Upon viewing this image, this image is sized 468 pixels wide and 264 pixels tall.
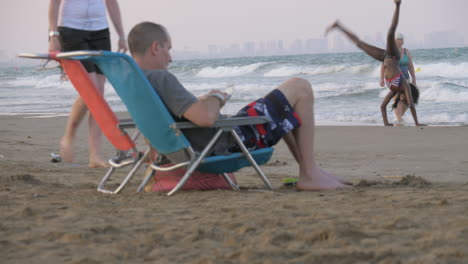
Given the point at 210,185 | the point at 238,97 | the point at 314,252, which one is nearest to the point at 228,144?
the point at 210,185

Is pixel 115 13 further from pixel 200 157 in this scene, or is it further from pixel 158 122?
pixel 200 157

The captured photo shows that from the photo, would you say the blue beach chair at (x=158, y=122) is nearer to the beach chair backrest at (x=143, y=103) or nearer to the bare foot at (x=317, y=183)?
the beach chair backrest at (x=143, y=103)

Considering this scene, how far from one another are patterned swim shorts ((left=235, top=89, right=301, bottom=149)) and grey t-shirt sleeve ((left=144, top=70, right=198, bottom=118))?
0.45m

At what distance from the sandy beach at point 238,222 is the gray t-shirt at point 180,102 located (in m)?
0.30

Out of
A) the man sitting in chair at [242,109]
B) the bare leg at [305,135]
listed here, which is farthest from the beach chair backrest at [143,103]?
the bare leg at [305,135]

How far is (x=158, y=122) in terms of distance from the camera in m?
3.46

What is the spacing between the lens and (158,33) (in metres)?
3.61

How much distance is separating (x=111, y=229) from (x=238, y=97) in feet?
51.5

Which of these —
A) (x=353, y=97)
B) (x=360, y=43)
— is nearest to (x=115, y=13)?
(x=360, y=43)

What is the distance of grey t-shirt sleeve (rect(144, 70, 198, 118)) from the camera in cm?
347

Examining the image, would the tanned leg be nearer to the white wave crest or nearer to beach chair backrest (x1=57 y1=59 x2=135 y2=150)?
beach chair backrest (x1=57 y1=59 x2=135 y2=150)

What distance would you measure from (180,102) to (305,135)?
86 cm

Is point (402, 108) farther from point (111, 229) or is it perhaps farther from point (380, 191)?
point (111, 229)

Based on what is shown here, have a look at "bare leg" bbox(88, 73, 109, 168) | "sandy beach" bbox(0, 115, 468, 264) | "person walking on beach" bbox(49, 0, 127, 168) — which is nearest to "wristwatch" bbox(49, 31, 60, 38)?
"person walking on beach" bbox(49, 0, 127, 168)
